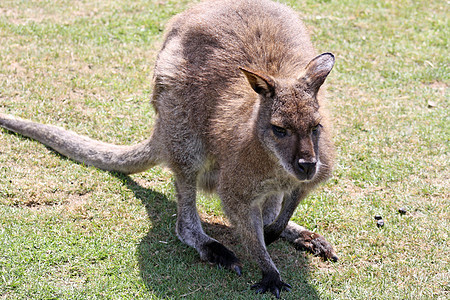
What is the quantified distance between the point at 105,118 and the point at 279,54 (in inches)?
99.8

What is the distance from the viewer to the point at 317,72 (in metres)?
3.86

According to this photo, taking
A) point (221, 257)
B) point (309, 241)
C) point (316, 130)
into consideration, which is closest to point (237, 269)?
point (221, 257)

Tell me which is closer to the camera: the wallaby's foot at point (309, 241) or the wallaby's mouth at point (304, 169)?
the wallaby's mouth at point (304, 169)

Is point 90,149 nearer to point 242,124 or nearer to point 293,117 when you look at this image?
point 242,124

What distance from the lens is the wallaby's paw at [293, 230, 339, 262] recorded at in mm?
4533

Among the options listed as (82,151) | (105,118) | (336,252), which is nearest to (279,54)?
(336,252)

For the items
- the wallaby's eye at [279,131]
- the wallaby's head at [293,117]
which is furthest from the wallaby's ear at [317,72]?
the wallaby's eye at [279,131]

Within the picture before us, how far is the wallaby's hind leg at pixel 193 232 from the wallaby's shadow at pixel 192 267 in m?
0.07

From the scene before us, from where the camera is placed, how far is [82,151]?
17.4ft

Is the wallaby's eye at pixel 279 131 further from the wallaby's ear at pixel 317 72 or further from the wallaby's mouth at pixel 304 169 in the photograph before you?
the wallaby's ear at pixel 317 72

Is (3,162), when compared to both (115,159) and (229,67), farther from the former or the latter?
(229,67)

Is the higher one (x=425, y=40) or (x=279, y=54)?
(x=279, y=54)

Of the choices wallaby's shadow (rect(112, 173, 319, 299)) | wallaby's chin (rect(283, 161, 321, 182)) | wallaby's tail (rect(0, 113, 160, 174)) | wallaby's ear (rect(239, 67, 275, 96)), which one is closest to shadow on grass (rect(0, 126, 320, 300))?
wallaby's shadow (rect(112, 173, 319, 299))

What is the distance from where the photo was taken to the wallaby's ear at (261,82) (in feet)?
12.1
